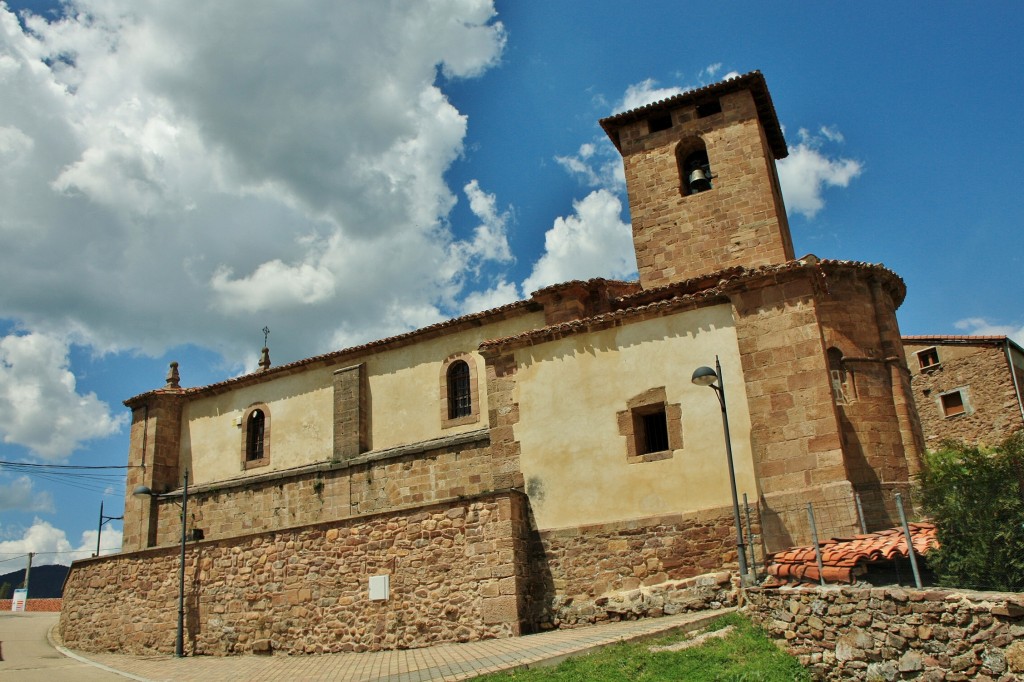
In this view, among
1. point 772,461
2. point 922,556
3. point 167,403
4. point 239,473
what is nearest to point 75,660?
point 239,473

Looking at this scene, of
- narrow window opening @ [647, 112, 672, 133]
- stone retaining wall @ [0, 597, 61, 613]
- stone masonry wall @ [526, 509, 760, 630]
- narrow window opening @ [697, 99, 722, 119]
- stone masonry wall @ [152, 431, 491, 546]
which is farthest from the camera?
stone retaining wall @ [0, 597, 61, 613]

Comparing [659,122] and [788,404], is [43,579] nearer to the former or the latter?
[659,122]

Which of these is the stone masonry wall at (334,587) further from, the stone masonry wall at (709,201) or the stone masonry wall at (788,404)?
the stone masonry wall at (709,201)

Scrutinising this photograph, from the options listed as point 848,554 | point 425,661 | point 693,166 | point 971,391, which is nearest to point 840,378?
point 848,554

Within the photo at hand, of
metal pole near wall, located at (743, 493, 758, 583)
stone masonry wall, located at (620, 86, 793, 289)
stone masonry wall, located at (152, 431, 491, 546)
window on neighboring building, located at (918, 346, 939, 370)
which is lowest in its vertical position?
metal pole near wall, located at (743, 493, 758, 583)

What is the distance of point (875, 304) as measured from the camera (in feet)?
55.5

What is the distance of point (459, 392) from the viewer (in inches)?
832

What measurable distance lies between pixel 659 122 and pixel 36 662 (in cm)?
2113

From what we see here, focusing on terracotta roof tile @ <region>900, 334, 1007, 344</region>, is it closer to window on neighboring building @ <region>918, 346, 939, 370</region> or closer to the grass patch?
window on neighboring building @ <region>918, 346, 939, 370</region>

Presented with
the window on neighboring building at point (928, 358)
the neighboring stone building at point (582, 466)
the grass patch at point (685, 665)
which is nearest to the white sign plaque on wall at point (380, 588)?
the neighboring stone building at point (582, 466)

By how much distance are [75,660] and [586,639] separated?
480 inches

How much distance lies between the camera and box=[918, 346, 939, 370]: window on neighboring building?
1070 inches

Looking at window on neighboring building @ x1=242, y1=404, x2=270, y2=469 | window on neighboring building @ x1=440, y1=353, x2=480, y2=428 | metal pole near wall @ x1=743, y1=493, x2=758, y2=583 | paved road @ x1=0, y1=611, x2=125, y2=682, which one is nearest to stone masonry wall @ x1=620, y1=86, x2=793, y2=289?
window on neighboring building @ x1=440, y1=353, x2=480, y2=428

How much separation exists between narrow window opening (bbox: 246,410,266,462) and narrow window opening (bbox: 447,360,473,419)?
678 cm
